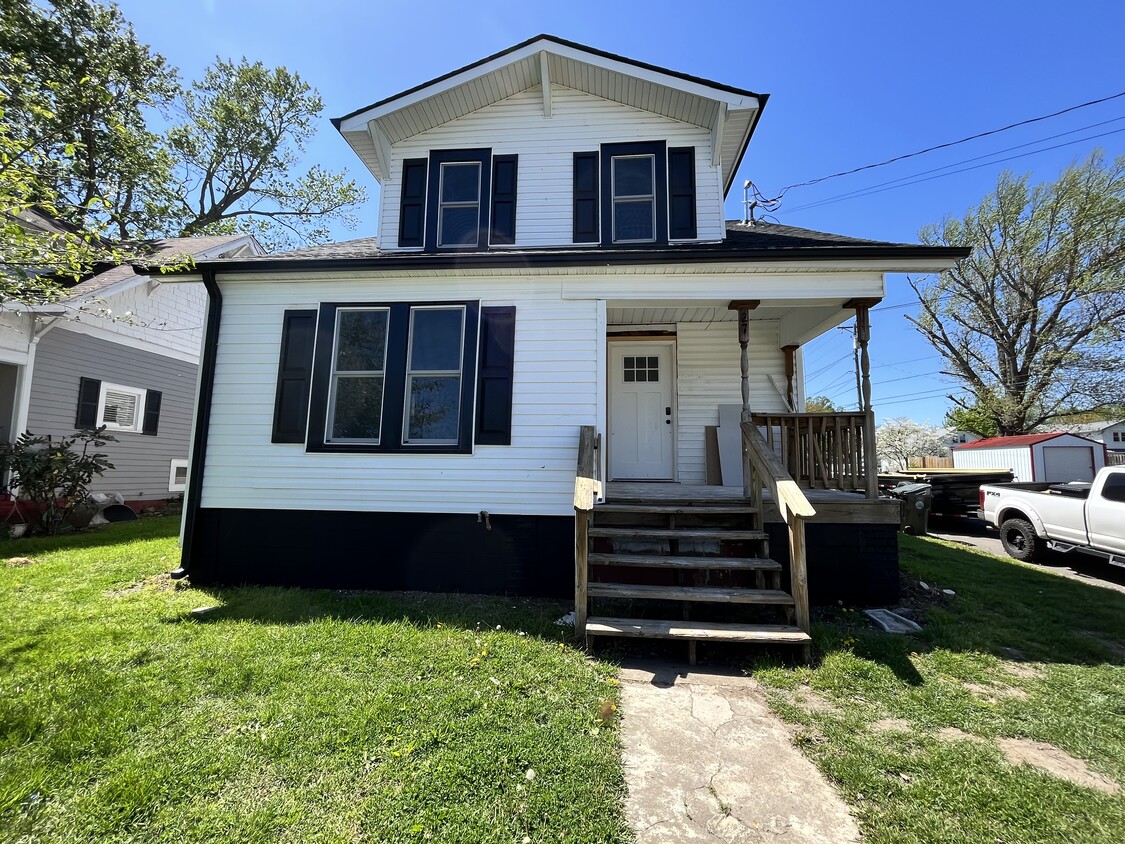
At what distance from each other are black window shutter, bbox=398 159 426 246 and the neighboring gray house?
466cm

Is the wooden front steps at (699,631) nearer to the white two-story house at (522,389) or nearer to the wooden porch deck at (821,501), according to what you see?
the white two-story house at (522,389)

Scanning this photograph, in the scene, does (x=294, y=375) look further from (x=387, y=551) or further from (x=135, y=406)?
(x=135, y=406)

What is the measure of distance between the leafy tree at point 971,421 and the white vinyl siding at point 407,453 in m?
30.4

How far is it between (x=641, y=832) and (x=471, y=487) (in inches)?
151

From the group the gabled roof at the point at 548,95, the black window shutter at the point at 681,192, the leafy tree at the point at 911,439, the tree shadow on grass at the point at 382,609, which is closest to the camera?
the tree shadow on grass at the point at 382,609

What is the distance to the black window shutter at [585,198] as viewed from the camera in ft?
22.0

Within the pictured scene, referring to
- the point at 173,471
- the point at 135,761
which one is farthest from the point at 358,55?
the point at 135,761

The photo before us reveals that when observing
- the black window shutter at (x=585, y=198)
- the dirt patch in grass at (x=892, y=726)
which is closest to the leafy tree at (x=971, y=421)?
the black window shutter at (x=585, y=198)

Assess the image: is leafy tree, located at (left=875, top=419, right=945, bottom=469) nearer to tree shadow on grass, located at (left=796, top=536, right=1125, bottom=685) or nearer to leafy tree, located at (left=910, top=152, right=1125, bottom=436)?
leafy tree, located at (left=910, top=152, right=1125, bottom=436)

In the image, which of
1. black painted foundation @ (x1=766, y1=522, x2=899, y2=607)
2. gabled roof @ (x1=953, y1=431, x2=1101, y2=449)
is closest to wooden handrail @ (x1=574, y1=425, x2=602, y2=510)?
black painted foundation @ (x1=766, y1=522, x2=899, y2=607)

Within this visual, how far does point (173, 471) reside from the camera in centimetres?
1142

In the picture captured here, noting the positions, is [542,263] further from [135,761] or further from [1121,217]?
[1121,217]

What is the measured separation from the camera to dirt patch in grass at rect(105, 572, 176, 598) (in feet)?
16.5

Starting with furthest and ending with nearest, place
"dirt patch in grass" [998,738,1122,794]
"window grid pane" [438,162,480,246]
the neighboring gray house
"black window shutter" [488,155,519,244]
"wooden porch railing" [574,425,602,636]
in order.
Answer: the neighboring gray house
"window grid pane" [438,162,480,246]
"black window shutter" [488,155,519,244]
"wooden porch railing" [574,425,602,636]
"dirt patch in grass" [998,738,1122,794]
